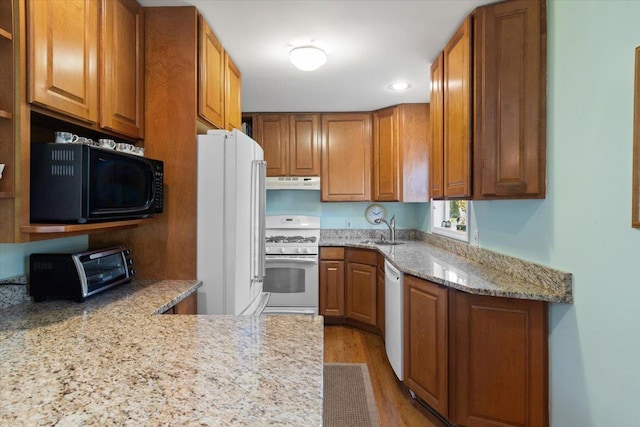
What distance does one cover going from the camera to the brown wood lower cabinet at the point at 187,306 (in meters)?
1.55

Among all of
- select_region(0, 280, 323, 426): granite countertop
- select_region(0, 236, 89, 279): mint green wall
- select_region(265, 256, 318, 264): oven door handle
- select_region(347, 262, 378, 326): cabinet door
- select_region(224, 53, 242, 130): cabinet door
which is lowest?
select_region(347, 262, 378, 326): cabinet door

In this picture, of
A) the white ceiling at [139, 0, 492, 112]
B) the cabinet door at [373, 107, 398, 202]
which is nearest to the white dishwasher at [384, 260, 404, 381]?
the cabinet door at [373, 107, 398, 202]

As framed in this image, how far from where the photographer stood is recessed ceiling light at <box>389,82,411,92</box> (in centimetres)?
287

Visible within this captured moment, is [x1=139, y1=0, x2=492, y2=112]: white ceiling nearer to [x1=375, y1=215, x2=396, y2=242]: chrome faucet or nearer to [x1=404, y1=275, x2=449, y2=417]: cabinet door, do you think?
[x1=375, y1=215, x2=396, y2=242]: chrome faucet

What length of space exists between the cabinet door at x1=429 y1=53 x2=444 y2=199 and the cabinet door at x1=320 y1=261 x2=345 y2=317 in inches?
59.2

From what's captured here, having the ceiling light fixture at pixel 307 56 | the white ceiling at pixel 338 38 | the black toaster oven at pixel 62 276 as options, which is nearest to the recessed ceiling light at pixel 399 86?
the white ceiling at pixel 338 38

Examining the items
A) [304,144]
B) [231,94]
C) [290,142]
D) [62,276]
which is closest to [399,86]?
[304,144]

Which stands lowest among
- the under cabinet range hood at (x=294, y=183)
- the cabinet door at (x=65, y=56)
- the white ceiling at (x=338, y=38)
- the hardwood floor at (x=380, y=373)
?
the hardwood floor at (x=380, y=373)

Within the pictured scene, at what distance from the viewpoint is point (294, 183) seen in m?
3.70

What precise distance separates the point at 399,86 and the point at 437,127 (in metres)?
0.84

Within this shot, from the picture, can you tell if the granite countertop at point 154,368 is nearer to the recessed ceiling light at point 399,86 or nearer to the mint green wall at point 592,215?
the mint green wall at point 592,215

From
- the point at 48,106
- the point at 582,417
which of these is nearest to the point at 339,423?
the point at 582,417

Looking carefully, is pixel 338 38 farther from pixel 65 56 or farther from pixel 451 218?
pixel 451 218

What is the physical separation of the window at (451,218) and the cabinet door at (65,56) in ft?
8.23
